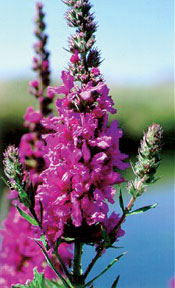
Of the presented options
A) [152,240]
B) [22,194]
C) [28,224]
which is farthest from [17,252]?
[152,240]

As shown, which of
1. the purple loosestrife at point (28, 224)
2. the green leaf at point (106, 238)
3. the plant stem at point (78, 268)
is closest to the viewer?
the green leaf at point (106, 238)

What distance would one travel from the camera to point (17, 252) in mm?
2924

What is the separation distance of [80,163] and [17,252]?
5.04ft

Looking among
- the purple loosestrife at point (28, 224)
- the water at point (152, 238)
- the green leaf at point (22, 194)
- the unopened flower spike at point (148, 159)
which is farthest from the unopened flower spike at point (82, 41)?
the water at point (152, 238)

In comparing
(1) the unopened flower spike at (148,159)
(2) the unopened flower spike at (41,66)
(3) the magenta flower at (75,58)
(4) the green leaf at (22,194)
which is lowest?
(4) the green leaf at (22,194)

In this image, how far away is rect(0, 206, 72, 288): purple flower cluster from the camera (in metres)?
2.78

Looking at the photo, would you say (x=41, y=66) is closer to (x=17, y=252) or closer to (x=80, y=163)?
(x=17, y=252)

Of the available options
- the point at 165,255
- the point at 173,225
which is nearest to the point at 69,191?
the point at 165,255

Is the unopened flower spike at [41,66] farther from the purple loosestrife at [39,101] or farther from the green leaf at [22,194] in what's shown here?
the green leaf at [22,194]

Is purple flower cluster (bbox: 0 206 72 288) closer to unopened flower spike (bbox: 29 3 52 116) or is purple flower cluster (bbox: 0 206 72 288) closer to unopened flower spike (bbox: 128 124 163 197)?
unopened flower spike (bbox: 29 3 52 116)

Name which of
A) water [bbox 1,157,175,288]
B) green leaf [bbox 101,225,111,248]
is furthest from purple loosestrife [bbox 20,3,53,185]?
water [bbox 1,157,175,288]

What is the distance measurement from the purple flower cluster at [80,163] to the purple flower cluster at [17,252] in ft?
3.74

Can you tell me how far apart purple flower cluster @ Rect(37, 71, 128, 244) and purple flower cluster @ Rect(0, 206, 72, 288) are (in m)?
1.14

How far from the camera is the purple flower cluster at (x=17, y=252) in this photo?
109 inches
